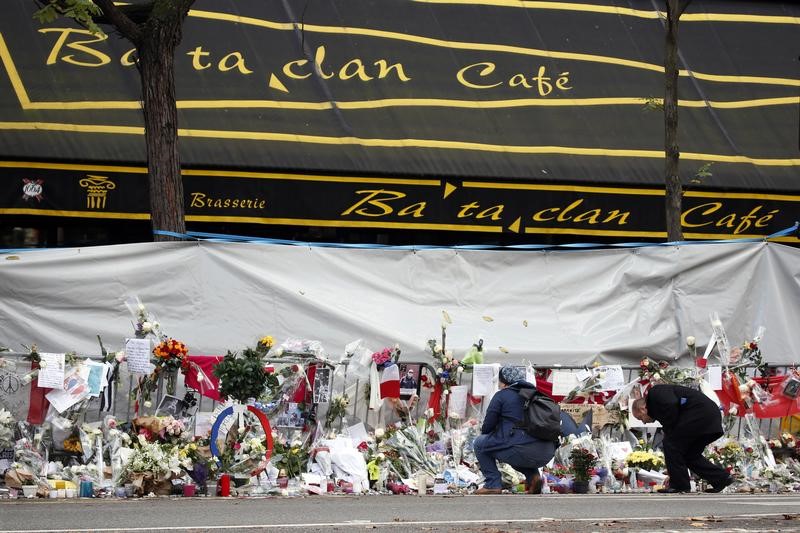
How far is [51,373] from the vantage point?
36.4 ft

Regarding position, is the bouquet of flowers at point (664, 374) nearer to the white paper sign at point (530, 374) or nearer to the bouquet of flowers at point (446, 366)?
the white paper sign at point (530, 374)

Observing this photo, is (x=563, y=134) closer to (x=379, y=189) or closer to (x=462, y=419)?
(x=379, y=189)

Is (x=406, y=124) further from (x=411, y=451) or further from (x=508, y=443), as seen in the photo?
(x=508, y=443)

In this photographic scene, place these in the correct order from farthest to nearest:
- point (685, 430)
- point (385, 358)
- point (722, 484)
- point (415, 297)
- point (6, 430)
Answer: point (415, 297)
point (385, 358)
point (722, 484)
point (685, 430)
point (6, 430)

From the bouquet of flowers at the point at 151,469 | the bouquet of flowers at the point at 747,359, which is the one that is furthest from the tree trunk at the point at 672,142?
the bouquet of flowers at the point at 151,469

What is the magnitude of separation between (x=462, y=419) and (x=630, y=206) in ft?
15.0

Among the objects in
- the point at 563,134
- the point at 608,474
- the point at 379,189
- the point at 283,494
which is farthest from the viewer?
the point at 563,134

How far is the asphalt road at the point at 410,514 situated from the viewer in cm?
842

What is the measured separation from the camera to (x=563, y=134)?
16.3m

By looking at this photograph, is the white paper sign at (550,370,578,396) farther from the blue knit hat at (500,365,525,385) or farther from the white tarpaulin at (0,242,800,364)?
the blue knit hat at (500,365,525,385)

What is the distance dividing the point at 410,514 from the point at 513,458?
2396mm

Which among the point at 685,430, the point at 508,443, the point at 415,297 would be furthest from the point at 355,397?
the point at 685,430

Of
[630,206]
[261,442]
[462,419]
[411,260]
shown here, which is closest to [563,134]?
[630,206]

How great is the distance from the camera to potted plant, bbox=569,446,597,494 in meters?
12.0
